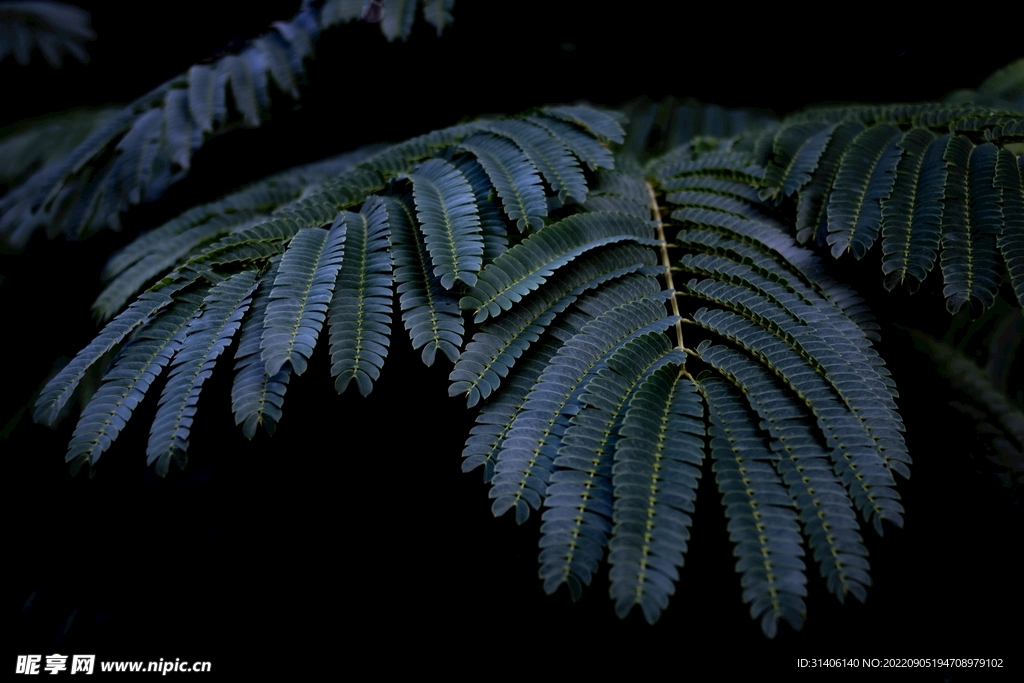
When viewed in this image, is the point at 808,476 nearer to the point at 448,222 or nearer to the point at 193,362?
the point at 448,222

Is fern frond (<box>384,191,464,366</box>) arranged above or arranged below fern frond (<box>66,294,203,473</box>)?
above

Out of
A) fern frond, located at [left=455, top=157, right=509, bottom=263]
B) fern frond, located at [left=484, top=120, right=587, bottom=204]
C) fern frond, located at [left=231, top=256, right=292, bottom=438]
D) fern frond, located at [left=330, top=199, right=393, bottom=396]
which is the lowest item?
fern frond, located at [left=231, top=256, right=292, bottom=438]

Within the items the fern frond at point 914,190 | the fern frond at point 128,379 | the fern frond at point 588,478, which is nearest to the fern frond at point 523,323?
the fern frond at point 588,478

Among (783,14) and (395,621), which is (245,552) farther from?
(783,14)

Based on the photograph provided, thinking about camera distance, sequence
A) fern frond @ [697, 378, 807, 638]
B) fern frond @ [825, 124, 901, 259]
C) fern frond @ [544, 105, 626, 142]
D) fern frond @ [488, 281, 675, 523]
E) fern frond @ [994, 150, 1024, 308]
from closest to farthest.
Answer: fern frond @ [697, 378, 807, 638]
fern frond @ [488, 281, 675, 523]
fern frond @ [994, 150, 1024, 308]
fern frond @ [825, 124, 901, 259]
fern frond @ [544, 105, 626, 142]

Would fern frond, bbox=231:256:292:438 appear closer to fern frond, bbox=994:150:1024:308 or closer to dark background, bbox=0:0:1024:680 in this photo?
dark background, bbox=0:0:1024:680

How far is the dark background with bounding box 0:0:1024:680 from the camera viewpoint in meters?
1.05

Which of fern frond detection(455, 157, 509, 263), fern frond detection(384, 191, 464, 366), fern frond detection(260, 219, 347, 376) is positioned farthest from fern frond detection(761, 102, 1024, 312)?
fern frond detection(260, 219, 347, 376)

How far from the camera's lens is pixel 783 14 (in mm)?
2076

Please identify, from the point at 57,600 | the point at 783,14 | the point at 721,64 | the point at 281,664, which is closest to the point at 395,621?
the point at 281,664

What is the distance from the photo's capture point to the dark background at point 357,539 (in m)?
1.05

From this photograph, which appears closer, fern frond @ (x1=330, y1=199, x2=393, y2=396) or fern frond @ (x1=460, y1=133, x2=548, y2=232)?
fern frond @ (x1=330, y1=199, x2=393, y2=396)

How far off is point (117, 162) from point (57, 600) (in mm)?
1077

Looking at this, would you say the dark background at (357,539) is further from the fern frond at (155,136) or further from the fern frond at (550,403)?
the fern frond at (550,403)
